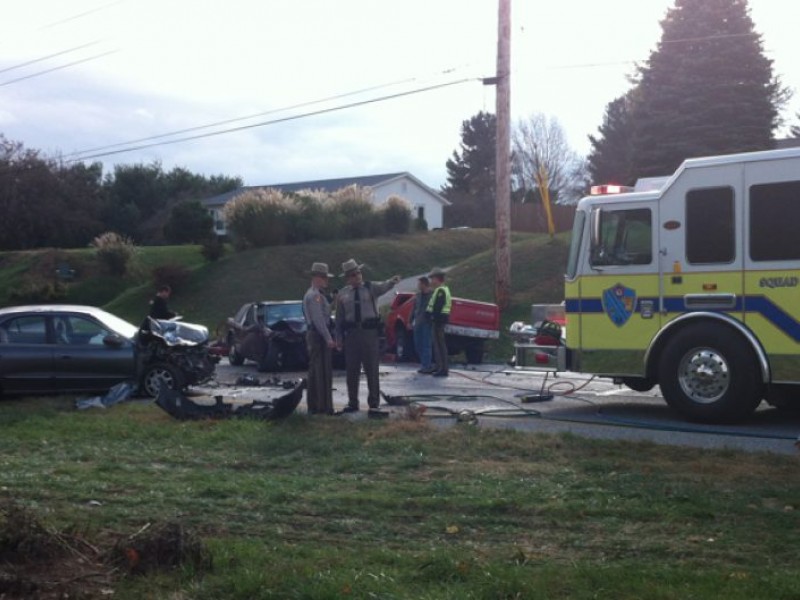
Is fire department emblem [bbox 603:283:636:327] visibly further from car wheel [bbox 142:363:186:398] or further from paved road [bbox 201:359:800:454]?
car wheel [bbox 142:363:186:398]

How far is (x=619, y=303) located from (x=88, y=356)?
26.3 feet

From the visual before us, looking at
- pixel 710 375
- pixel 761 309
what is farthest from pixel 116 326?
pixel 761 309

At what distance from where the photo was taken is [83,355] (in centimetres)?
1616

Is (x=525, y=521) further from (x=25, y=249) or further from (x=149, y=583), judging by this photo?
(x=25, y=249)

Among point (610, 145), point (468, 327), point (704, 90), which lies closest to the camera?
point (468, 327)

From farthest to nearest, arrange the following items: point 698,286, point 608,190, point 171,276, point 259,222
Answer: point 259,222
point 171,276
point 608,190
point 698,286

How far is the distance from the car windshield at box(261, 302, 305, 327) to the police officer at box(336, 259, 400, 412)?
906 cm

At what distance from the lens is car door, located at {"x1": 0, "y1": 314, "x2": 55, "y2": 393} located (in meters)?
15.9

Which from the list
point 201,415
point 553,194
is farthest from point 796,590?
point 553,194

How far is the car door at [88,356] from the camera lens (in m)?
16.1

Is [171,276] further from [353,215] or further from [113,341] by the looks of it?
[113,341]

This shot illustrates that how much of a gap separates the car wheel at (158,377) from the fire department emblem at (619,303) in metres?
6.76

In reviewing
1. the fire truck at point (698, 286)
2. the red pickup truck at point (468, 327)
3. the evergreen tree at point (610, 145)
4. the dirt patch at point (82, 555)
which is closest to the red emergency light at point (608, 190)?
the fire truck at point (698, 286)

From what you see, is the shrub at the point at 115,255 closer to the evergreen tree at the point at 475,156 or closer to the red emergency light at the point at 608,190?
the red emergency light at the point at 608,190
